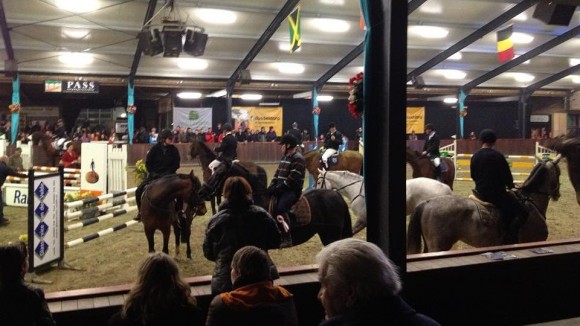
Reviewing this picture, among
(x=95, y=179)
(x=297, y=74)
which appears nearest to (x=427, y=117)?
(x=297, y=74)

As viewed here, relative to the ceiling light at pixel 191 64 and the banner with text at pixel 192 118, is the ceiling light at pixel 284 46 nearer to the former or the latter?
the ceiling light at pixel 191 64

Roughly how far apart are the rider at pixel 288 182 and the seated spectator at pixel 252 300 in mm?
3340

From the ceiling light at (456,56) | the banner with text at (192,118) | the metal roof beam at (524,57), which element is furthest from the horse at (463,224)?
the banner with text at (192,118)

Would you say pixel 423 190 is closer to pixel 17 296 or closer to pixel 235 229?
pixel 235 229

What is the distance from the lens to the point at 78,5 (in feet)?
51.0

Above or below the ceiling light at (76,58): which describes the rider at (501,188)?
below

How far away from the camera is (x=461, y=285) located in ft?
13.8

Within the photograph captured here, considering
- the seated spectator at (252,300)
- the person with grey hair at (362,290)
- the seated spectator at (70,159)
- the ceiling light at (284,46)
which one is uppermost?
the ceiling light at (284,46)

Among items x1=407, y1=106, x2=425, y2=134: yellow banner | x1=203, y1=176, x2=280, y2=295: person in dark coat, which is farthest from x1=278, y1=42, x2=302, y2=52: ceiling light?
x1=203, y1=176, x2=280, y2=295: person in dark coat

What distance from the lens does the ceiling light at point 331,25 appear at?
61.6ft

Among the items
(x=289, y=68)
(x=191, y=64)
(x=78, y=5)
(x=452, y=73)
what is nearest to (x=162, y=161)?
(x=78, y=5)

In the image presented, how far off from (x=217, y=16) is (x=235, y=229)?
49.8 ft

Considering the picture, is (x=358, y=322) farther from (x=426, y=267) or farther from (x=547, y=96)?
(x=547, y=96)

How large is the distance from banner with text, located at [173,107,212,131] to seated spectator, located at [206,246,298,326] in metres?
22.0
